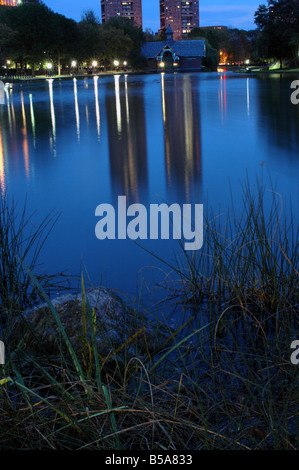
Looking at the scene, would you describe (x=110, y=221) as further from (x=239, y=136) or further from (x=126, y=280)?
(x=239, y=136)

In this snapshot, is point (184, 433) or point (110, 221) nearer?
point (184, 433)

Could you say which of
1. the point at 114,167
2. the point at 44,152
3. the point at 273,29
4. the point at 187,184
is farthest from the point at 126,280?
the point at 273,29

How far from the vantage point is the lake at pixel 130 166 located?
14.0 feet

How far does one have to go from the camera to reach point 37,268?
4004 millimetres

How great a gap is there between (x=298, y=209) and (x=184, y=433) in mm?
3435

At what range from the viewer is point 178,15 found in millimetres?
192250

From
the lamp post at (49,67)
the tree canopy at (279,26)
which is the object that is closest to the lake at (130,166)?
the tree canopy at (279,26)

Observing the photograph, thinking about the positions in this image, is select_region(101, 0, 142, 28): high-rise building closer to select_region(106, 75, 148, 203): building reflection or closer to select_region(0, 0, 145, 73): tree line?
select_region(0, 0, 145, 73): tree line

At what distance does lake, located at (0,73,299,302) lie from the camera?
14.0 ft

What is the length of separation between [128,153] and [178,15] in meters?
197
